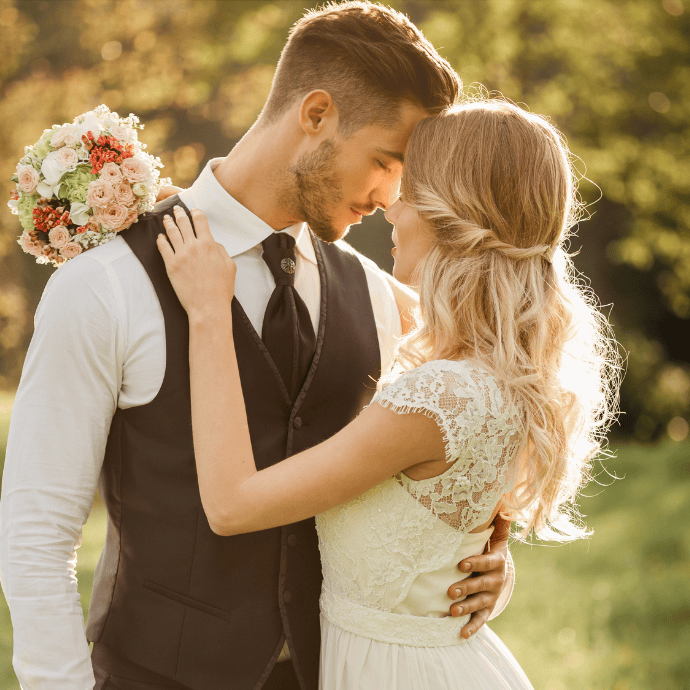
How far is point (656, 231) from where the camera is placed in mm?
10797

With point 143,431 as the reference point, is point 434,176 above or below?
above

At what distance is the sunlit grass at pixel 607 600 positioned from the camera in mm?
5426

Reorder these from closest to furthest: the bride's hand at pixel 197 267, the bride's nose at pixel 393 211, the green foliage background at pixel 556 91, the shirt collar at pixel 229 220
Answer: the bride's hand at pixel 197 267 → the shirt collar at pixel 229 220 → the bride's nose at pixel 393 211 → the green foliage background at pixel 556 91

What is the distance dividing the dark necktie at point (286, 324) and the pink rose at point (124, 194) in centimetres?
41

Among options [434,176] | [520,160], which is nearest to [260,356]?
[434,176]

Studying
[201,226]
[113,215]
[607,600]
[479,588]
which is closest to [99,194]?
[113,215]

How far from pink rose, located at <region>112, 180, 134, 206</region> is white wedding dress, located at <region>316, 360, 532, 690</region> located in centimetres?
85

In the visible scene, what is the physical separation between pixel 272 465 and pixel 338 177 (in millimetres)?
898

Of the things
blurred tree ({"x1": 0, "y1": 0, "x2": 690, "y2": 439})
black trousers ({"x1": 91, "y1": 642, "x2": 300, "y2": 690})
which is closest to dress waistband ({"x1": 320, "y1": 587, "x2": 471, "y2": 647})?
black trousers ({"x1": 91, "y1": 642, "x2": 300, "y2": 690})

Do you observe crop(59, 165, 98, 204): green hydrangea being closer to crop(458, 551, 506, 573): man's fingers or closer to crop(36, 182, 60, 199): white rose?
crop(36, 182, 60, 199): white rose

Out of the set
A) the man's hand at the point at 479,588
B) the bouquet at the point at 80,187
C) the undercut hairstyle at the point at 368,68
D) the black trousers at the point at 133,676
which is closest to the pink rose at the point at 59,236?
the bouquet at the point at 80,187

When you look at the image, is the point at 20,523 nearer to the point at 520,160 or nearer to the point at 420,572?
the point at 420,572

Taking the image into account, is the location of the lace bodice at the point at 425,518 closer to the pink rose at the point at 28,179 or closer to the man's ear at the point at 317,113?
the man's ear at the point at 317,113

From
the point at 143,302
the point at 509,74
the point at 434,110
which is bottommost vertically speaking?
the point at 509,74
